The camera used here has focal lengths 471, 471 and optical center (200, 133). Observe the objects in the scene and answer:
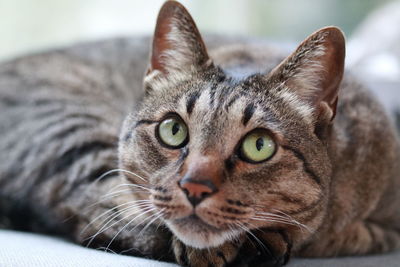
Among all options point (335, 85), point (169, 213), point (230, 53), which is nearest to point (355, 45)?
point (230, 53)

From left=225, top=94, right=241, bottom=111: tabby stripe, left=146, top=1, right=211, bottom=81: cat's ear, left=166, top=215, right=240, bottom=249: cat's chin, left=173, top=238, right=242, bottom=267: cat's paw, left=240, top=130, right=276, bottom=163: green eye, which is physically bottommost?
left=173, top=238, right=242, bottom=267: cat's paw

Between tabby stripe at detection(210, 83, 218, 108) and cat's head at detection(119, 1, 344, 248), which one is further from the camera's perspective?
tabby stripe at detection(210, 83, 218, 108)

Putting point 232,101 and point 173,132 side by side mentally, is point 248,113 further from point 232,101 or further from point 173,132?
point 173,132

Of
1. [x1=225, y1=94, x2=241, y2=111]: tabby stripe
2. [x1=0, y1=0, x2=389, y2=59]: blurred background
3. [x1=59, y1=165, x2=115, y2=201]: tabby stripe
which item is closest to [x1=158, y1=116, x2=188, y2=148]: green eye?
[x1=225, y1=94, x2=241, y2=111]: tabby stripe

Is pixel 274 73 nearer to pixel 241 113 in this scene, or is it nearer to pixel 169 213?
pixel 241 113

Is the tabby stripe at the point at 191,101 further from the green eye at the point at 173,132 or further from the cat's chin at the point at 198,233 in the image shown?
the cat's chin at the point at 198,233

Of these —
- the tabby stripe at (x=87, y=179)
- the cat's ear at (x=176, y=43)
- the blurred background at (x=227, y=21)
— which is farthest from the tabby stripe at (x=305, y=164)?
the blurred background at (x=227, y=21)

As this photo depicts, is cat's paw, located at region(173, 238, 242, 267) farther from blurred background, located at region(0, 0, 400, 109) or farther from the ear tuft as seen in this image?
blurred background, located at region(0, 0, 400, 109)

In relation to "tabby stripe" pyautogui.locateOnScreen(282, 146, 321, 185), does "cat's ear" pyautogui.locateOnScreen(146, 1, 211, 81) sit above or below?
above

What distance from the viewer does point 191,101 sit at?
4.11ft

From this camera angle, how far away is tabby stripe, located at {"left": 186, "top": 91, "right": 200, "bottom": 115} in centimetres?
124

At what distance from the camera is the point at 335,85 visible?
1.28m

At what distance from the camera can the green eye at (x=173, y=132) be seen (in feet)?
4.03

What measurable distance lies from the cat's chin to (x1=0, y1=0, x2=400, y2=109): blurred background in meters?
1.99
